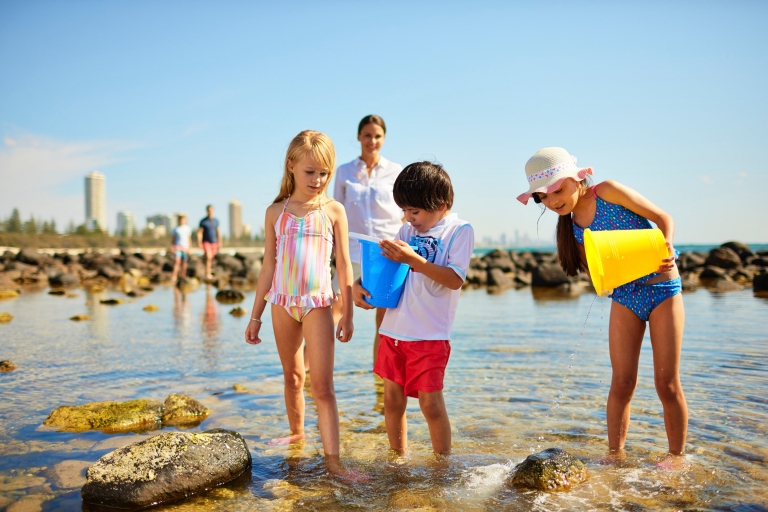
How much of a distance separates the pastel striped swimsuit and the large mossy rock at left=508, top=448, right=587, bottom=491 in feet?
4.40

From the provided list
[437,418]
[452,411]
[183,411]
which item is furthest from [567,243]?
[183,411]

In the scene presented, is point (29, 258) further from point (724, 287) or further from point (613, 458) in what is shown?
point (613, 458)

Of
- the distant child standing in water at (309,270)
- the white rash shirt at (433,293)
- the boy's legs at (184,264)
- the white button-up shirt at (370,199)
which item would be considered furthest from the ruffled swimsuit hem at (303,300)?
the boy's legs at (184,264)

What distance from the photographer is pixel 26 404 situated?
454cm

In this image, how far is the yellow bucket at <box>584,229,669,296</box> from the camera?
3.02m

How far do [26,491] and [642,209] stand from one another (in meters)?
3.34

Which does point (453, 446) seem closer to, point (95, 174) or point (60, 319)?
point (60, 319)

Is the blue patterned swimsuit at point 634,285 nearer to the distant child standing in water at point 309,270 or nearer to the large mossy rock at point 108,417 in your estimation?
the distant child standing in water at point 309,270

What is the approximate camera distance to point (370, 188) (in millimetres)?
5395

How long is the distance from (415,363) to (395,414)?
1.22ft

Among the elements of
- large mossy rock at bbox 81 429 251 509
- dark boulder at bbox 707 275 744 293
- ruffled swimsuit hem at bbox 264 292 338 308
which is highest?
ruffled swimsuit hem at bbox 264 292 338 308

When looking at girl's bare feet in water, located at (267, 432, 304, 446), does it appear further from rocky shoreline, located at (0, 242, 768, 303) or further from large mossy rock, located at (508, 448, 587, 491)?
rocky shoreline, located at (0, 242, 768, 303)

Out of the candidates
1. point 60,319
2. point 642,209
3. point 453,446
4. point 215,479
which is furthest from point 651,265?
point 60,319

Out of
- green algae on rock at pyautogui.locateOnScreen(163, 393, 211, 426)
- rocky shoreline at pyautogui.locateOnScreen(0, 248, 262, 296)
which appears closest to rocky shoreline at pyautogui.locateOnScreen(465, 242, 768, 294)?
rocky shoreline at pyautogui.locateOnScreen(0, 248, 262, 296)
